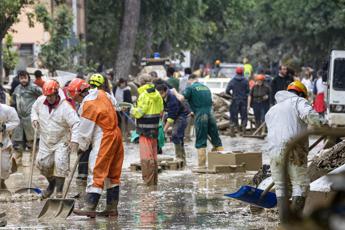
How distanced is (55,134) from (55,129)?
64 mm

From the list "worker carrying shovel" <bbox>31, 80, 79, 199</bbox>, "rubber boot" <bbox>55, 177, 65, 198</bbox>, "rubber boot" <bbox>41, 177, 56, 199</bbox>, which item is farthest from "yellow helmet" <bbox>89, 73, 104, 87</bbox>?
"rubber boot" <bbox>41, 177, 56, 199</bbox>

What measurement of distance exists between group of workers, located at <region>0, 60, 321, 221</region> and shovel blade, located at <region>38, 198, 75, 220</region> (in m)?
0.14

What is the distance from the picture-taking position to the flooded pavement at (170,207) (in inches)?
474

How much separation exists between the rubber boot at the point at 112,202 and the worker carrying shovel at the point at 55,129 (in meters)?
1.88

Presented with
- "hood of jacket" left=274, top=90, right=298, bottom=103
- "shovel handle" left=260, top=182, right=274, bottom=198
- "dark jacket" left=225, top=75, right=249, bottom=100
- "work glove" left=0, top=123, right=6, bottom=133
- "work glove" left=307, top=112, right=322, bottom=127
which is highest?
"hood of jacket" left=274, top=90, right=298, bottom=103

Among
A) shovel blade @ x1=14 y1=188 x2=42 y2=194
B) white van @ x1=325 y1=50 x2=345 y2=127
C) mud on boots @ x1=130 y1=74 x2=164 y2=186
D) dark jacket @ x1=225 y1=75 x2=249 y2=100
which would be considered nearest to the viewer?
shovel blade @ x1=14 y1=188 x2=42 y2=194

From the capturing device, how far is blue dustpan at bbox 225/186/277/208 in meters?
12.1

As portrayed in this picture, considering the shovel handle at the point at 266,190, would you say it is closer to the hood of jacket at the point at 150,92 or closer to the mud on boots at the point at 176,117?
the hood of jacket at the point at 150,92

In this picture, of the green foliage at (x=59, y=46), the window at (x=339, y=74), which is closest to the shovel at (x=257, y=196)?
the window at (x=339, y=74)

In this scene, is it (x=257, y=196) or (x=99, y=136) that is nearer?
(x=257, y=196)

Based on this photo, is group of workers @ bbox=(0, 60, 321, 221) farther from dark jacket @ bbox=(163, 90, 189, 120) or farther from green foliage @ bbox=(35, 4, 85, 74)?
green foliage @ bbox=(35, 4, 85, 74)

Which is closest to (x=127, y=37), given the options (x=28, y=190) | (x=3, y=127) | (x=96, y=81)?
(x=28, y=190)

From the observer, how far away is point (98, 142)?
40.8ft

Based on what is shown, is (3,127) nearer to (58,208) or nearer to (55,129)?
(55,129)
